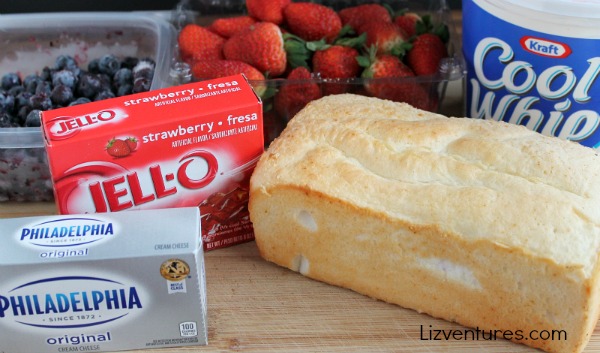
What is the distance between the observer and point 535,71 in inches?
55.8

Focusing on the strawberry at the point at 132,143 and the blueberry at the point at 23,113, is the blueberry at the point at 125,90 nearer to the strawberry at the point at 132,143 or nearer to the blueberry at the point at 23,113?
the blueberry at the point at 23,113

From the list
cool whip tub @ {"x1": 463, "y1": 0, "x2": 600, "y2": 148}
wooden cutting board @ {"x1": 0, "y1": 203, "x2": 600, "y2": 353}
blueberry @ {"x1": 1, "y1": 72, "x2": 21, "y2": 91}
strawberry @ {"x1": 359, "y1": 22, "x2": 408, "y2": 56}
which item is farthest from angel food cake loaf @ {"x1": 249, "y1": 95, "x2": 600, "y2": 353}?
blueberry @ {"x1": 1, "y1": 72, "x2": 21, "y2": 91}

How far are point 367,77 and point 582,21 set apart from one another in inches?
18.7

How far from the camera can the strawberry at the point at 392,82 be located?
1555 millimetres

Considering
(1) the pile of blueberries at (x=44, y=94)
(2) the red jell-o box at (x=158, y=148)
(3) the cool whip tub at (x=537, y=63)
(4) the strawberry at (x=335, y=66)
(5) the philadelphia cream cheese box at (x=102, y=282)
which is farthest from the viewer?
(4) the strawberry at (x=335, y=66)

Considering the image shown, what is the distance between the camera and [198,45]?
1.65 metres

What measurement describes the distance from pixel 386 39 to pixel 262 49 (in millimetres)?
306

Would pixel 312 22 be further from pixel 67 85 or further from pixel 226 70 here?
pixel 67 85

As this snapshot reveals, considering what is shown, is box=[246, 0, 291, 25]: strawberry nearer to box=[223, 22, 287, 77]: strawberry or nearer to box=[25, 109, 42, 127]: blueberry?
box=[223, 22, 287, 77]: strawberry

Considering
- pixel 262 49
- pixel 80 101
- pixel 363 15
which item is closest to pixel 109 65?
pixel 80 101

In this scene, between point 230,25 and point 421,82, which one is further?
point 230,25

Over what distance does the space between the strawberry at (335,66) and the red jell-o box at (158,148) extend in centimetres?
29

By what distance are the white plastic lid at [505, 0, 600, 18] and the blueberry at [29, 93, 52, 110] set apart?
1.05 m

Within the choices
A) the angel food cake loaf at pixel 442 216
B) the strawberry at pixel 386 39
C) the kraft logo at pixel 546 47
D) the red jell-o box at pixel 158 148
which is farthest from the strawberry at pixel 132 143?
the kraft logo at pixel 546 47
